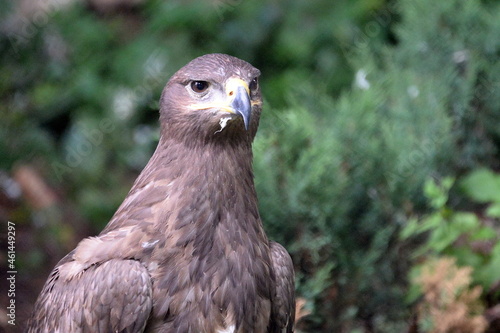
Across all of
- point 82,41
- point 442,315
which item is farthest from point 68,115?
point 442,315

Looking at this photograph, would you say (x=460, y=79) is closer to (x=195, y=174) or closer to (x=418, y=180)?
(x=418, y=180)

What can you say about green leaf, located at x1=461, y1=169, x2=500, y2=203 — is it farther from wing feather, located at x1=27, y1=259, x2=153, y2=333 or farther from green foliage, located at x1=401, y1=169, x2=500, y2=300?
wing feather, located at x1=27, y1=259, x2=153, y2=333

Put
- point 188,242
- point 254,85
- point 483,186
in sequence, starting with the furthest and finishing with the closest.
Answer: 1. point 483,186
2. point 254,85
3. point 188,242

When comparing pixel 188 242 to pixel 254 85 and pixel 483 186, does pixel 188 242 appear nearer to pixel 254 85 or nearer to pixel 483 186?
pixel 254 85

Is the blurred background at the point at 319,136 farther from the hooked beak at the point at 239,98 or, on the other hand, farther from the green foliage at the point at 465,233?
the hooked beak at the point at 239,98

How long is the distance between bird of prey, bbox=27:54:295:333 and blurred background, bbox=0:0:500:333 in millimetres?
948

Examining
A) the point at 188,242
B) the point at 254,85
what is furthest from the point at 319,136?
the point at 188,242

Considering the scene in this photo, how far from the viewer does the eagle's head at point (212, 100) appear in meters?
2.94

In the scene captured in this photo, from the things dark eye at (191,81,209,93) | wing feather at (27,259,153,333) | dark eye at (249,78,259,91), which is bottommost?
wing feather at (27,259,153,333)

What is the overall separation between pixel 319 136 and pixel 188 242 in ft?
5.78

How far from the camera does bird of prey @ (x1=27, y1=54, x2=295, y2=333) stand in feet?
9.41

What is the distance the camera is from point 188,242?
2.96m

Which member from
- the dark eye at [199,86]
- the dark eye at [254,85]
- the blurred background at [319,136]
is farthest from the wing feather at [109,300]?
the blurred background at [319,136]

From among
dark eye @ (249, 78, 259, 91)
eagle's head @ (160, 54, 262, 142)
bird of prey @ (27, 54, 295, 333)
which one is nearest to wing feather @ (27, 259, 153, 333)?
bird of prey @ (27, 54, 295, 333)
